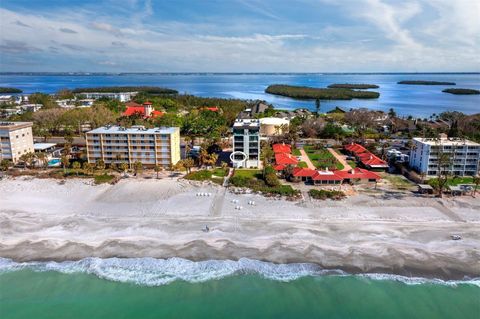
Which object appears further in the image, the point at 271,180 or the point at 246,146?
the point at 246,146

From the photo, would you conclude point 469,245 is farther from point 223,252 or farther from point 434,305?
point 223,252

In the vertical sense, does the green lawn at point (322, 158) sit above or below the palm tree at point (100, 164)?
below

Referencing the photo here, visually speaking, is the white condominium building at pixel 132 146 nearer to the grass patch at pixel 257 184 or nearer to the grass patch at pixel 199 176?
the grass patch at pixel 199 176

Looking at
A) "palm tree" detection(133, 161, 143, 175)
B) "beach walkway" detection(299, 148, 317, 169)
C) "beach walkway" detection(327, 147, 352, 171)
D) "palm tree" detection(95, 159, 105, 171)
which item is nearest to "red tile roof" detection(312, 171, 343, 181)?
"beach walkway" detection(327, 147, 352, 171)

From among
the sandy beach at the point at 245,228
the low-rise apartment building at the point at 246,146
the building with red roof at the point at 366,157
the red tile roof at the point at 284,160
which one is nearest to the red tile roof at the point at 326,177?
the sandy beach at the point at 245,228

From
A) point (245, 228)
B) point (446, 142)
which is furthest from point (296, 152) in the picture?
point (245, 228)

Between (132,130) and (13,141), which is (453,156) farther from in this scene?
(13,141)

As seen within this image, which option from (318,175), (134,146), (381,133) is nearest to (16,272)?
(134,146)
